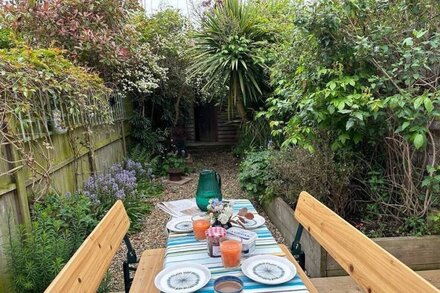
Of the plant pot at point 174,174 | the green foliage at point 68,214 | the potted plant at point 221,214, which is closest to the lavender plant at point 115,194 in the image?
the green foliage at point 68,214

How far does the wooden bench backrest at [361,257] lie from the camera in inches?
35.5

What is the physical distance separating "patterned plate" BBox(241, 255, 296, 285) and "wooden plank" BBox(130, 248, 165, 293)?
549 millimetres

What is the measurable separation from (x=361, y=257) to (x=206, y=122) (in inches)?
267

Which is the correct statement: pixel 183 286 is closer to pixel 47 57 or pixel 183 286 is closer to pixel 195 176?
pixel 47 57

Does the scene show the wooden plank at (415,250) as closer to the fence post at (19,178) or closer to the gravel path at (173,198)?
the gravel path at (173,198)

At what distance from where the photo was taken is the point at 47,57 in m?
2.69

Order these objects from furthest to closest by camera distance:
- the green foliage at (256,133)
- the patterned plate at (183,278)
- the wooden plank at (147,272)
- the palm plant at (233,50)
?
the green foliage at (256,133) → the palm plant at (233,50) → the wooden plank at (147,272) → the patterned plate at (183,278)

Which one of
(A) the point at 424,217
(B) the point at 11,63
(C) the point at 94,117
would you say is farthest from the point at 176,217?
(C) the point at 94,117

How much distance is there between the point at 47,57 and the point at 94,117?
3.47ft

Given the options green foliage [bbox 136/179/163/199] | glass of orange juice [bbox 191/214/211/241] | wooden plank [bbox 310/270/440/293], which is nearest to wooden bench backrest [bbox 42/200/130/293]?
glass of orange juice [bbox 191/214/211/241]

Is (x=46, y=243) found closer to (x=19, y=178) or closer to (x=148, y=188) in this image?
(x=19, y=178)

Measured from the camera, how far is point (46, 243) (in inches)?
77.3

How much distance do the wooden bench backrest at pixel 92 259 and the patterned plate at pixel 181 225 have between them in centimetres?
28

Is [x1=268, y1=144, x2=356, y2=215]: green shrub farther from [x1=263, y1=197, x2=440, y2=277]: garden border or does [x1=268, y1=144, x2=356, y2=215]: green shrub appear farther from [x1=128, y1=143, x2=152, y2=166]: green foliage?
[x1=128, y1=143, x2=152, y2=166]: green foliage
